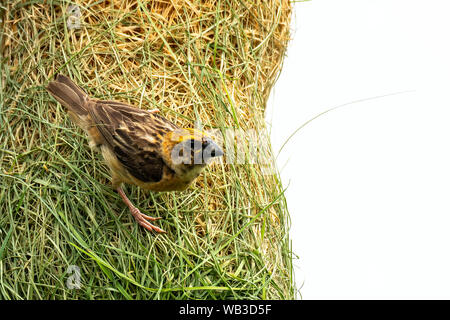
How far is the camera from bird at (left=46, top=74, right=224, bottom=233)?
2641 millimetres

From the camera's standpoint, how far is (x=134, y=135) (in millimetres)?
2746

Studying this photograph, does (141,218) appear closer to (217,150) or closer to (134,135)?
(134,135)

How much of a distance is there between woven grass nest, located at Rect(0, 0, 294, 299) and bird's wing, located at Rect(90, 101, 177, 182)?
133mm

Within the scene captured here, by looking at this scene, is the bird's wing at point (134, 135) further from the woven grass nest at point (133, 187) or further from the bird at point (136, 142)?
the woven grass nest at point (133, 187)

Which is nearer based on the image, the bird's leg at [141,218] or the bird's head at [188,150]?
the bird's head at [188,150]

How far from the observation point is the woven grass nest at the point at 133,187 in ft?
8.89

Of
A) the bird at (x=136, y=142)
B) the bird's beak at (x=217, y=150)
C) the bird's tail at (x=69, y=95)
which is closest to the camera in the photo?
the bird's beak at (x=217, y=150)

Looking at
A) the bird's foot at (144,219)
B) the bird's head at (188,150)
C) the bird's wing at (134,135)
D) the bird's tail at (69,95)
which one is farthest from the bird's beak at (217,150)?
the bird's tail at (69,95)

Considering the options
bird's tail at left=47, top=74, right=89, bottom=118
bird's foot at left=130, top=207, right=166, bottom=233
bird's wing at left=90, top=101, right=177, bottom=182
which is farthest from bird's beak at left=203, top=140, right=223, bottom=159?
bird's tail at left=47, top=74, right=89, bottom=118

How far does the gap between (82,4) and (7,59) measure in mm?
524

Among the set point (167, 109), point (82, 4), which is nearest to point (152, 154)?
point (167, 109)

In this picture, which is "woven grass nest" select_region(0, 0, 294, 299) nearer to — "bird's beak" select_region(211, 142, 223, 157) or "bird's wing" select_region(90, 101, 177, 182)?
"bird's wing" select_region(90, 101, 177, 182)

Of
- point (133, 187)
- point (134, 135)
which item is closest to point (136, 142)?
point (134, 135)

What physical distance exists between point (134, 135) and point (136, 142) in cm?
4
